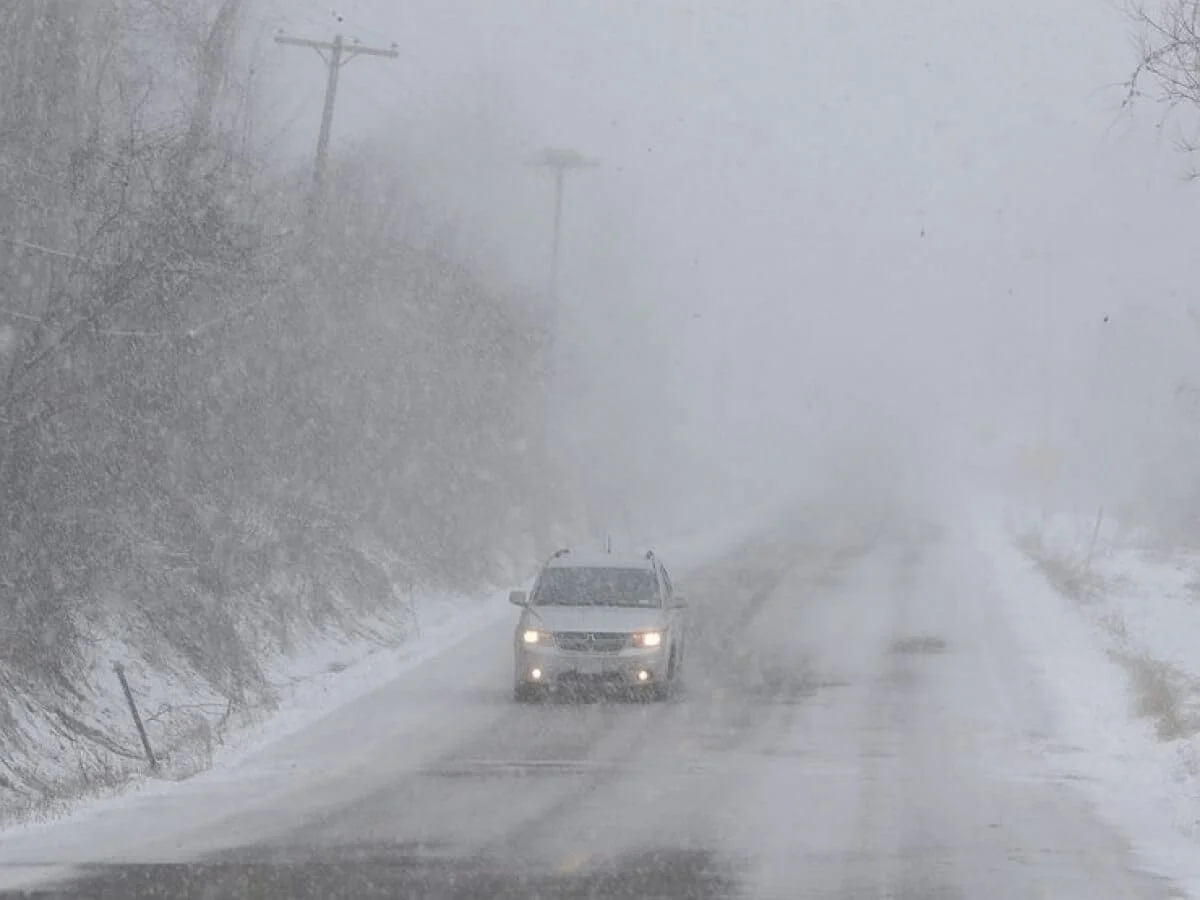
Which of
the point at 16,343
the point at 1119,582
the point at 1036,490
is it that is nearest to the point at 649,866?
the point at 16,343

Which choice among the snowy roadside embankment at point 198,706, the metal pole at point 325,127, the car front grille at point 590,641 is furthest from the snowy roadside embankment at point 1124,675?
the metal pole at point 325,127

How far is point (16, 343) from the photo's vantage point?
1716 cm

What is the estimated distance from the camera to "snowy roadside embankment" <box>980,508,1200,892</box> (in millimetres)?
14252

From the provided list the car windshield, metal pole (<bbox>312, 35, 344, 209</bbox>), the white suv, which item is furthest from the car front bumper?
metal pole (<bbox>312, 35, 344, 209</bbox>)

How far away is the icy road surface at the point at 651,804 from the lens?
1105cm

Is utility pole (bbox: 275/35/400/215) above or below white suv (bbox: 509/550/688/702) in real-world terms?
above

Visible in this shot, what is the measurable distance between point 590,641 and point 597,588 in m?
1.64

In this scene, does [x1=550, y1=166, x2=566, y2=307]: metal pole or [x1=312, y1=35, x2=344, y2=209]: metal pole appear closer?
[x1=312, y1=35, x2=344, y2=209]: metal pole

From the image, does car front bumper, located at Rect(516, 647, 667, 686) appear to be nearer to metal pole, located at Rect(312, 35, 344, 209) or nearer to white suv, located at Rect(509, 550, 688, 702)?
white suv, located at Rect(509, 550, 688, 702)

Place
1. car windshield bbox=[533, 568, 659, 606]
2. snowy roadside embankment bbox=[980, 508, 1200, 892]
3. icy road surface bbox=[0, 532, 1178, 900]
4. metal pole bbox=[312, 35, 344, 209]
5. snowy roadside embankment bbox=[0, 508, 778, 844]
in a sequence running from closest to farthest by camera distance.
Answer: icy road surface bbox=[0, 532, 1178, 900] → snowy roadside embankment bbox=[980, 508, 1200, 892] → snowy roadside embankment bbox=[0, 508, 778, 844] → car windshield bbox=[533, 568, 659, 606] → metal pole bbox=[312, 35, 344, 209]

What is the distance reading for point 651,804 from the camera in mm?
14188

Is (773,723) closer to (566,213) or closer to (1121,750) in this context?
(1121,750)

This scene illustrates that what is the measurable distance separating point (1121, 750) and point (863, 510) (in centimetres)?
5545

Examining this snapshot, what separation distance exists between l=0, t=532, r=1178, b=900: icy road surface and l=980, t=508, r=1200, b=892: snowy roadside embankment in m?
0.39
